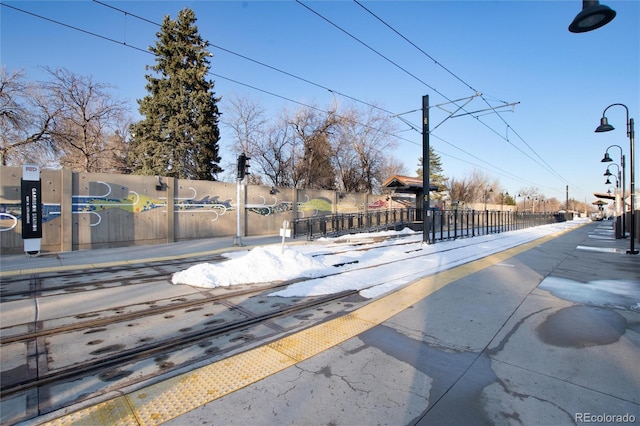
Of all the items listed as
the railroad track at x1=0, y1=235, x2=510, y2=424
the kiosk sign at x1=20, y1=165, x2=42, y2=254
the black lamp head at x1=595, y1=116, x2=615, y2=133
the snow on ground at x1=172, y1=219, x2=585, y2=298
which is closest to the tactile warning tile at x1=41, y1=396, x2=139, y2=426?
the railroad track at x1=0, y1=235, x2=510, y2=424

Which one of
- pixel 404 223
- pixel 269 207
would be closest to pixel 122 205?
pixel 269 207

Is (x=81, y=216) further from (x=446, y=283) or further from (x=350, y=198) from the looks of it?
(x=350, y=198)

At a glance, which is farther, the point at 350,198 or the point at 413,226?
the point at 350,198

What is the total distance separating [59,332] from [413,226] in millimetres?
21031

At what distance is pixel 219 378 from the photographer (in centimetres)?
314

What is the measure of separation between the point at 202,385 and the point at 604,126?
54.1ft

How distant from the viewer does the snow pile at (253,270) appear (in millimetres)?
7350

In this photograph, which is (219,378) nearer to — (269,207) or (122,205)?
(122,205)

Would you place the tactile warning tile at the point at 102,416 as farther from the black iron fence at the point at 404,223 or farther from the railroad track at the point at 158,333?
the black iron fence at the point at 404,223

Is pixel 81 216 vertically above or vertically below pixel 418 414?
above

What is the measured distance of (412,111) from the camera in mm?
15500

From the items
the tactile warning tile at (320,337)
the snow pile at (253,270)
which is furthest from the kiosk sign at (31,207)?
the tactile warning tile at (320,337)

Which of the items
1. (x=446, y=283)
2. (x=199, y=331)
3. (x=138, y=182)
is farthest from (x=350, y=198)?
(x=199, y=331)

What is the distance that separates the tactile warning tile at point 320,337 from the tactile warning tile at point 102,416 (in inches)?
63.8
